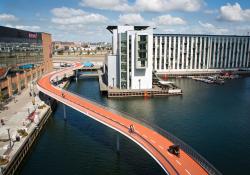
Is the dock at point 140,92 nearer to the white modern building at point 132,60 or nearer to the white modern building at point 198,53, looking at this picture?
the white modern building at point 132,60

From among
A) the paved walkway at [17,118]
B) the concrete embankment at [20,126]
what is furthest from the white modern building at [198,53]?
the paved walkway at [17,118]

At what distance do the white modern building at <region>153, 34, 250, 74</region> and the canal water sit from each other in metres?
52.5

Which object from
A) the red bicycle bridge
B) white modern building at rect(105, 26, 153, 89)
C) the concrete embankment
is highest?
white modern building at rect(105, 26, 153, 89)

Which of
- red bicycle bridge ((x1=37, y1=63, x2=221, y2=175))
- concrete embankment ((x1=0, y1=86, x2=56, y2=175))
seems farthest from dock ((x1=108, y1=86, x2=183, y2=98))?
red bicycle bridge ((x1=37, y1=63, x2=221, y2=175))

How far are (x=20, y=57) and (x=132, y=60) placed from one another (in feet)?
123

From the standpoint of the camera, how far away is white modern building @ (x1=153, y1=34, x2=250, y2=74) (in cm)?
12750

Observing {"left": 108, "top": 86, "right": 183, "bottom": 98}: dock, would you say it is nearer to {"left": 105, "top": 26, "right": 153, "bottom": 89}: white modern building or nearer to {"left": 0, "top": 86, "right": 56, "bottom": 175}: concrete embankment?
{"left": 105, "top": 26, "right": 153, "bottom": 89}: white modern building

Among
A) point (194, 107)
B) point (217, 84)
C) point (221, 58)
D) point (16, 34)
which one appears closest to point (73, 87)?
point (16, 34)

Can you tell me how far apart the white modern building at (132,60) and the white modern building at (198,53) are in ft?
144

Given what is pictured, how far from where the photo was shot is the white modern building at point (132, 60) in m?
80.1

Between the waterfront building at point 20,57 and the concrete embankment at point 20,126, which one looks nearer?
the concrete embankment at point 20,126

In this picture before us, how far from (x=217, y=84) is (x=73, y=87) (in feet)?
200

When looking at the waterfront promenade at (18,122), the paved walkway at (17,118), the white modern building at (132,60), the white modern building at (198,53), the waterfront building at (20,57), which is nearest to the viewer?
the waterfront promenade at (18,122)

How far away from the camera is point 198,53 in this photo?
13100 cm
